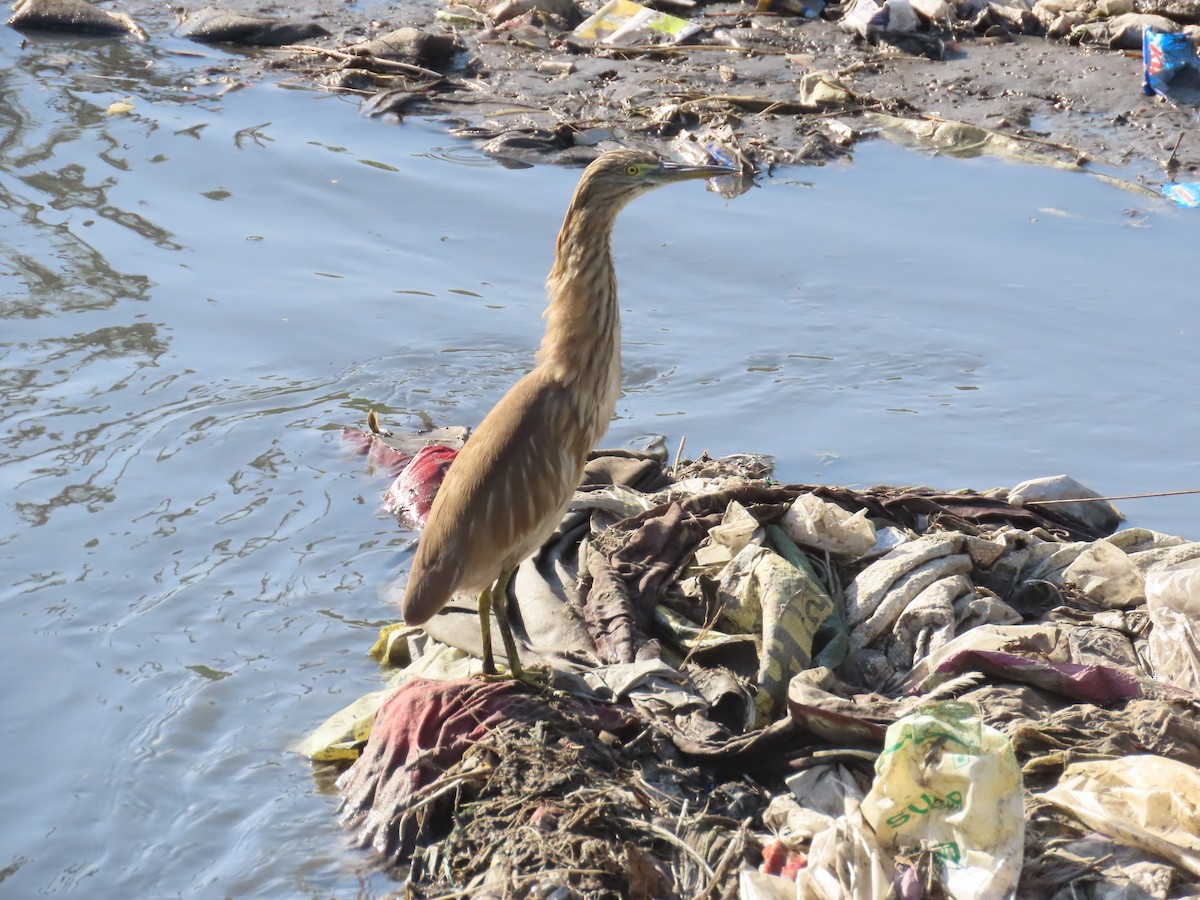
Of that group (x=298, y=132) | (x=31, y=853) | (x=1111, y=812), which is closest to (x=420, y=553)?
(x=31, y=853)

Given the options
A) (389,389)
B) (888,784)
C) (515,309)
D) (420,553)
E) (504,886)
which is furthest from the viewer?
(515,309)

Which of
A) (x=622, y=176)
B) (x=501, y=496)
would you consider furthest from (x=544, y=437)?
(x=622, y=176)

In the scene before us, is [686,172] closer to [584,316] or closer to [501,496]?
[584,316]

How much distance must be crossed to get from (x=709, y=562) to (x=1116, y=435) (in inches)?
94.0

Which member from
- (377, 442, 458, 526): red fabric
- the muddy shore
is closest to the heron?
(377, 442, 458, 526): red fabric

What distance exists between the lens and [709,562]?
4660 mm

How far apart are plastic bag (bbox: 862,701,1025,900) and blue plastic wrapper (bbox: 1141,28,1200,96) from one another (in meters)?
6.82

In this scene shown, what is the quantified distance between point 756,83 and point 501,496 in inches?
249

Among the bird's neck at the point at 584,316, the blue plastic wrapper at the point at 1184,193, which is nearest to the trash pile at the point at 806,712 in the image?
the bird's neck at the point at 584,316

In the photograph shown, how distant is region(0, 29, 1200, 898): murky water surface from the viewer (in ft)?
14.9

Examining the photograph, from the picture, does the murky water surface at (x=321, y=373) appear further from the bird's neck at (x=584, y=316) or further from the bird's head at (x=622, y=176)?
the bird's head at (x=622, y=176)

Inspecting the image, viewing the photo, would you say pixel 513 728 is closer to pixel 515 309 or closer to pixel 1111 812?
pixel 1111 812

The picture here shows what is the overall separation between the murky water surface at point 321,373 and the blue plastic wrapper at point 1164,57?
1.13 metres

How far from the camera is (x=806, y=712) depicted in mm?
3699
